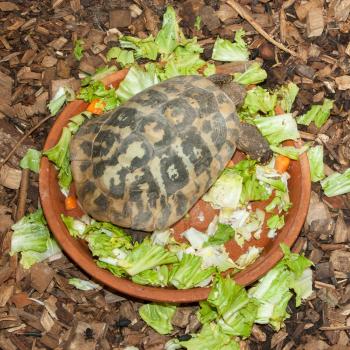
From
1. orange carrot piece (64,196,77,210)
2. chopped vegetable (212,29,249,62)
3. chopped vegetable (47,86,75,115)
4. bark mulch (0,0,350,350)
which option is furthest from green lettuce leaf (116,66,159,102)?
orange carrot piece (64,196,77,210)

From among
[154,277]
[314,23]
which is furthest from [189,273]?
[314,23]

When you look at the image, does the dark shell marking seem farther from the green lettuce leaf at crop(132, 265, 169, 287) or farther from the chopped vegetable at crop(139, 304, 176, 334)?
the chopped vegetable at crop(139, 304, 176, 334)

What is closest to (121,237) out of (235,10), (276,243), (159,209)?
(159,209)

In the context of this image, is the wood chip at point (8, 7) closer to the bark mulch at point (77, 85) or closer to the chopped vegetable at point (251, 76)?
the bark mulch at point (77, 85)

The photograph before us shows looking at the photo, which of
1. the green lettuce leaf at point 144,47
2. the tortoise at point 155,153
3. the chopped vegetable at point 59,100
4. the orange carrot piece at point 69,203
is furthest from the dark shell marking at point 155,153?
the green lettuce leaf at point 144,47

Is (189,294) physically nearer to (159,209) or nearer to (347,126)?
(159,209)
